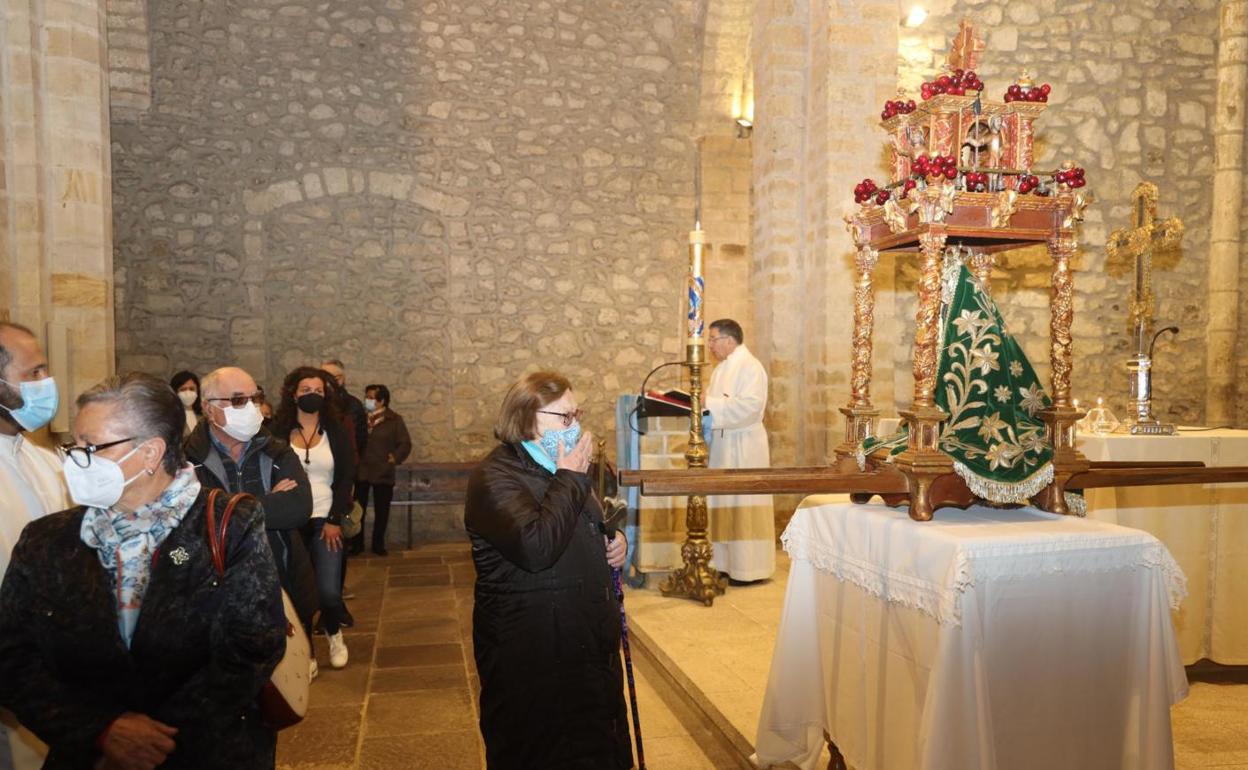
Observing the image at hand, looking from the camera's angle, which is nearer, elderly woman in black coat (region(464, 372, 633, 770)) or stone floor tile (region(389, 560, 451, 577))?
elderly woman in black coat (region(464, 372, 633, 770))

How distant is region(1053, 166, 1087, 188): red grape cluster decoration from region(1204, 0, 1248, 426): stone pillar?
5.88 meters

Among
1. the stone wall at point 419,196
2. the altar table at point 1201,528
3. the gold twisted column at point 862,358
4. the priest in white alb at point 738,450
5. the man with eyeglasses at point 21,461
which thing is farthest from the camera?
the stone wall at point 419,196

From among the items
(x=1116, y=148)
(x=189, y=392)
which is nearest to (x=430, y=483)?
(x=189, y=392)

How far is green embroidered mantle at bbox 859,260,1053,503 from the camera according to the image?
8.78ft

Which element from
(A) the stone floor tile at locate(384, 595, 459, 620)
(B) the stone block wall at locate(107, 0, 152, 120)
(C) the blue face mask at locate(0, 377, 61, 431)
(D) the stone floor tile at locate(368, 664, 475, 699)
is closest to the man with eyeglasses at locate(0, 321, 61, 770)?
(C) the blue face mask at locate(0, 377, 61, 431)

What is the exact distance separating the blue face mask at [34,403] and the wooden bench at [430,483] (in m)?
6.11

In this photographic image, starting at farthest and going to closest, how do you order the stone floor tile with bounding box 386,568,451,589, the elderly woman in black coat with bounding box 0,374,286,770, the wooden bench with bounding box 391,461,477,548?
the wooden bench with bounding box 391,461,477,548, the stone floor tile with bounding box 386,568,451,589, the elderly woman in black coat with bounding box 0,374,286,770

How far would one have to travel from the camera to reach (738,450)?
574 centimetres

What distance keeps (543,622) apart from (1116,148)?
23.9 ft

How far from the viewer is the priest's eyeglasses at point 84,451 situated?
1.72m

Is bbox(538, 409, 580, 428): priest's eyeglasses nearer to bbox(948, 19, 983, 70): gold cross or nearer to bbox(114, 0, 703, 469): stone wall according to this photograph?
bbox(948, 19, 983, 70): gold cross

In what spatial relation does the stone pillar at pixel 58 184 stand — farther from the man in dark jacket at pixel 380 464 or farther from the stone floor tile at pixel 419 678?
the man in dark jacket at pixel 380 464

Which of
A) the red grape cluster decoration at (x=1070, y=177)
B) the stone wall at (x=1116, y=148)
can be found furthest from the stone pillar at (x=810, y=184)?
the red grape cluster decoration at (x=1070, y=177)

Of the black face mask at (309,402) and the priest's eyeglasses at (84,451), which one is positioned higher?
the priest's eyeglasses at (84,451)
